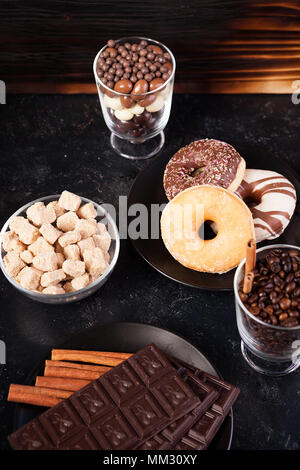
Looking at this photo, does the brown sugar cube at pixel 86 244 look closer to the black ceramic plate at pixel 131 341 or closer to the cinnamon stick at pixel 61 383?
the black ceramic plate at pixel 131 341

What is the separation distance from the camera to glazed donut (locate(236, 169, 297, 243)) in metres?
1.58

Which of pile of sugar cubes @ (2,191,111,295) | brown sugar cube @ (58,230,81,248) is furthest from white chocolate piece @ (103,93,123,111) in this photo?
brown sugar cube @ (58,230,81,248)

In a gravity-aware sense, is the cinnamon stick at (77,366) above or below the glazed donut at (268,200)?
below

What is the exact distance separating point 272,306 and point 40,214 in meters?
0.63

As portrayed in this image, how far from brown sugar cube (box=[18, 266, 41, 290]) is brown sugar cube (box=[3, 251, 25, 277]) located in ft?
0.06

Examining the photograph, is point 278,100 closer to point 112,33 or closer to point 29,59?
point 112,33

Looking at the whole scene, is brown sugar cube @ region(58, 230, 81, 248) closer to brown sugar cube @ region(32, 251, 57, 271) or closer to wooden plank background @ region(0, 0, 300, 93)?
brown sugar cube @ region(32, 251, 57, 271)

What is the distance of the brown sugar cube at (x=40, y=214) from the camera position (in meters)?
1.55

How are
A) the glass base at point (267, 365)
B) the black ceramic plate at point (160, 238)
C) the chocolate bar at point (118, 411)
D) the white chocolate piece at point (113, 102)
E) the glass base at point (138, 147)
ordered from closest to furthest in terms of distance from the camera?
the chocolate bar at point (118, 411) → the glass base at point (267, 365) → the black ceramic plate at point (160, 238) → the white chocolate piece at point (113, 102) → the glass base at point (138, 147)

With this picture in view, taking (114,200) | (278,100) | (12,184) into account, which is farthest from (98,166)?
(278,100)

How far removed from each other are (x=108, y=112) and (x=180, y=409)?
0.88 metres

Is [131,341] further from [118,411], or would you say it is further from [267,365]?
[267,365]

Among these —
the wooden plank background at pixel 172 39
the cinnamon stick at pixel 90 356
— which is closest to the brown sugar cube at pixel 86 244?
the cinnamon stick at pixel 90 356

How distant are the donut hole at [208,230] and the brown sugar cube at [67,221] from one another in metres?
0.33
